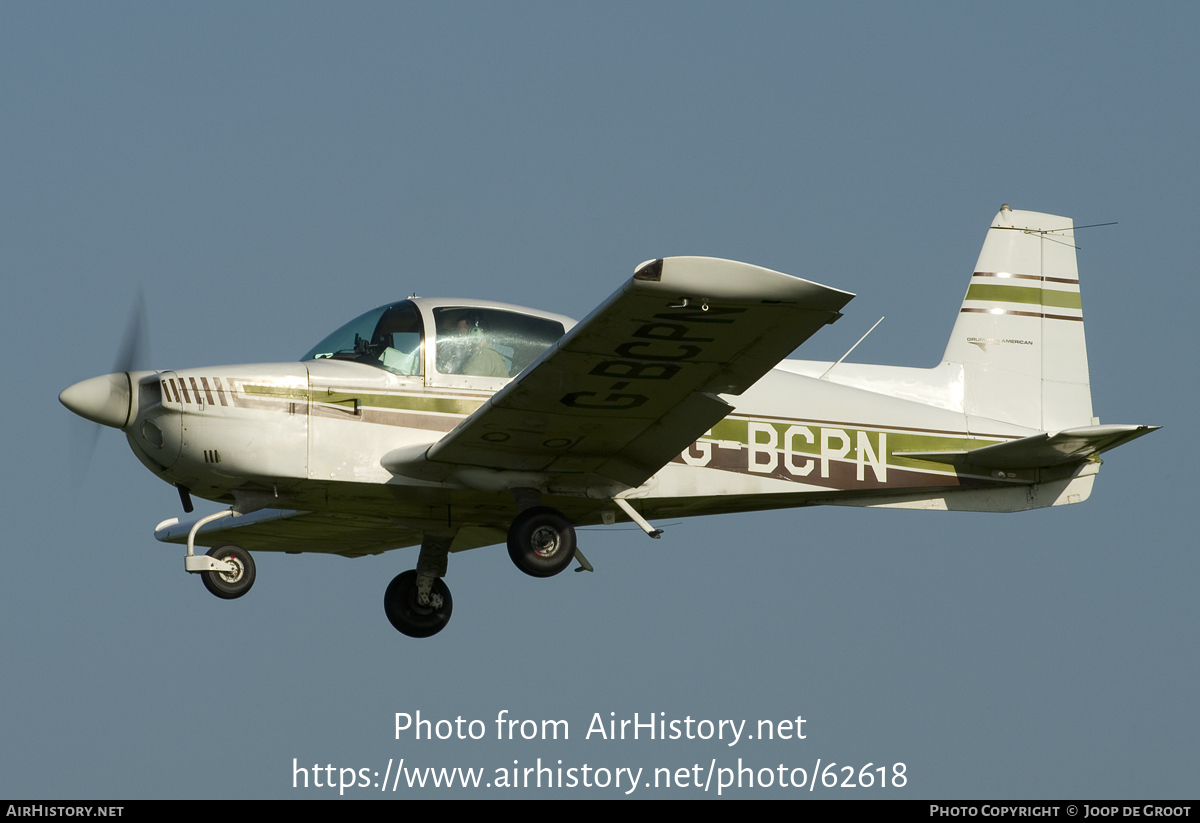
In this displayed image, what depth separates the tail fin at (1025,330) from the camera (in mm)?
13672

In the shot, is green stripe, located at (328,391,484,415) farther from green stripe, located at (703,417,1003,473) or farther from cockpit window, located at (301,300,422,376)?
green stripe, located at (703,417,1003,473)

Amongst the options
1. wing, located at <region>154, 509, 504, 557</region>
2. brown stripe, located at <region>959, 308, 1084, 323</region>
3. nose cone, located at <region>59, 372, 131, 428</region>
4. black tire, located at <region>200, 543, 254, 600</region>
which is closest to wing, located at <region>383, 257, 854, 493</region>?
black tire, located at <region>200, 543, 254, 600</region>

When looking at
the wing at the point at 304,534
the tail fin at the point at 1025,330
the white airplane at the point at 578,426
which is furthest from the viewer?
the tail fin at the point at 1025,330

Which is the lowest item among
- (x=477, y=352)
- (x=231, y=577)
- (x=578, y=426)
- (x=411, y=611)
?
(x=411, y=611)

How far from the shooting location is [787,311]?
366 inches

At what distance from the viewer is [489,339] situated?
11.6 m

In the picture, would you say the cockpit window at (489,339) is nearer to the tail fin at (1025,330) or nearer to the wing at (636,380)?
the wing at (636,380)

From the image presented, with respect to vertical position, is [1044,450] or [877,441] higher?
[877,441]

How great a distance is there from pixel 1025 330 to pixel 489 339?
17.3 ft

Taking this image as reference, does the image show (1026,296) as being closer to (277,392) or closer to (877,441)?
(877,441)

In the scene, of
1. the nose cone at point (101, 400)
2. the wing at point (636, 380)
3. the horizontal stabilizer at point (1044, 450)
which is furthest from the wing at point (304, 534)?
the horizontal stabilizer at point (1044, 450)

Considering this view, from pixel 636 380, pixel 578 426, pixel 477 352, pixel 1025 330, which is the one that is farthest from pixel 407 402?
pixel 1025 330

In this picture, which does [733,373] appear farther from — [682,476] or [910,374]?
[910,374]

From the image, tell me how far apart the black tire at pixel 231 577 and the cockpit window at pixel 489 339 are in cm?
201
